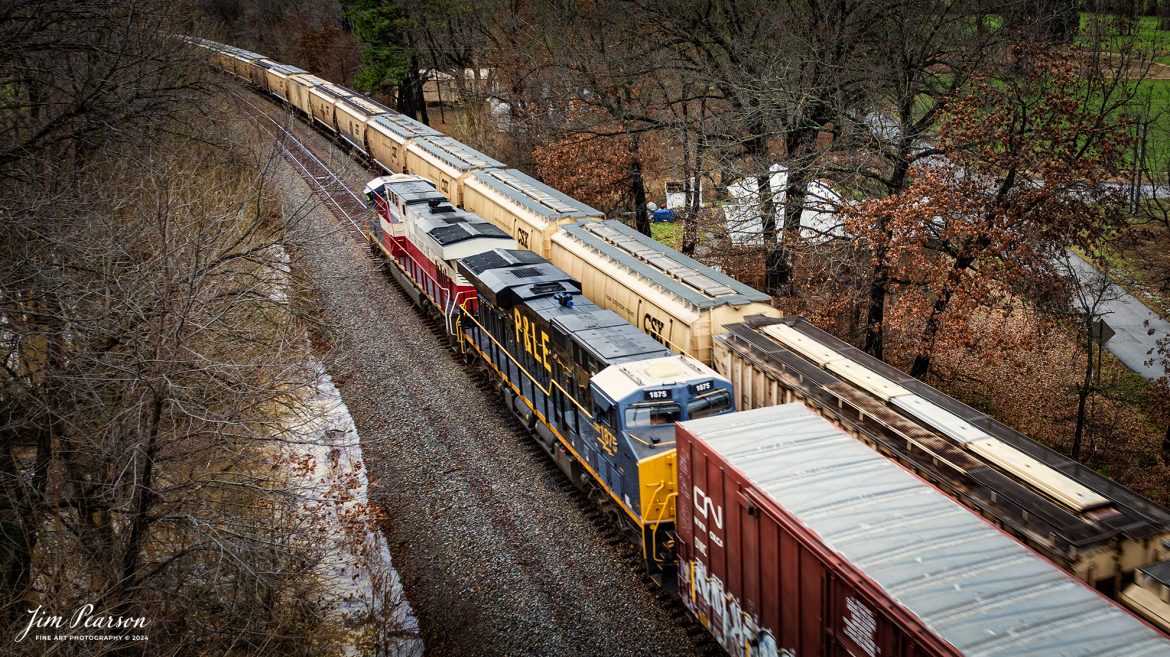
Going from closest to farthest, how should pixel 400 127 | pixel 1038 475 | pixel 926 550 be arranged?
1. pixel 926 550
2. pixel 1038 475
3. pixel 400 127

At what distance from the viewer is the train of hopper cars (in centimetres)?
828

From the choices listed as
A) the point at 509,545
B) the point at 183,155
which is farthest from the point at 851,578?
the point at 183,155

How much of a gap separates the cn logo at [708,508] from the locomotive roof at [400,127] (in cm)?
2629

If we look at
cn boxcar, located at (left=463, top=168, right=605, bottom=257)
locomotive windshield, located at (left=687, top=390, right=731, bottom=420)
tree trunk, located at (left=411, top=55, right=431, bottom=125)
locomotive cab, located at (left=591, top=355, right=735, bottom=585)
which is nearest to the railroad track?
locomotive cab, located at (left=591, top=355, right=735, bottom=585)

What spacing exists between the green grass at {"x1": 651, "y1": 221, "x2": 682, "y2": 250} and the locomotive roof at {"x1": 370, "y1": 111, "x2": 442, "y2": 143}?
1061 centimetres

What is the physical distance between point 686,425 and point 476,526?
18.7 ft

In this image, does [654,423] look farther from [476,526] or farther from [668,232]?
[668,232]

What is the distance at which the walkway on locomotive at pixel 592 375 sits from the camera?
41.5ft

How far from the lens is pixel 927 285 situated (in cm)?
1909

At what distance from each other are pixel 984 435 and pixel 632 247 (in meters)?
10.1

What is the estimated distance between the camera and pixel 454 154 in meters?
31.0

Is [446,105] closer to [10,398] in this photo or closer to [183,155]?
[183,155]

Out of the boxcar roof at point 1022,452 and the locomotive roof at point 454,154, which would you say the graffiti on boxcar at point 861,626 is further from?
the locomotive roof at point 454,154
